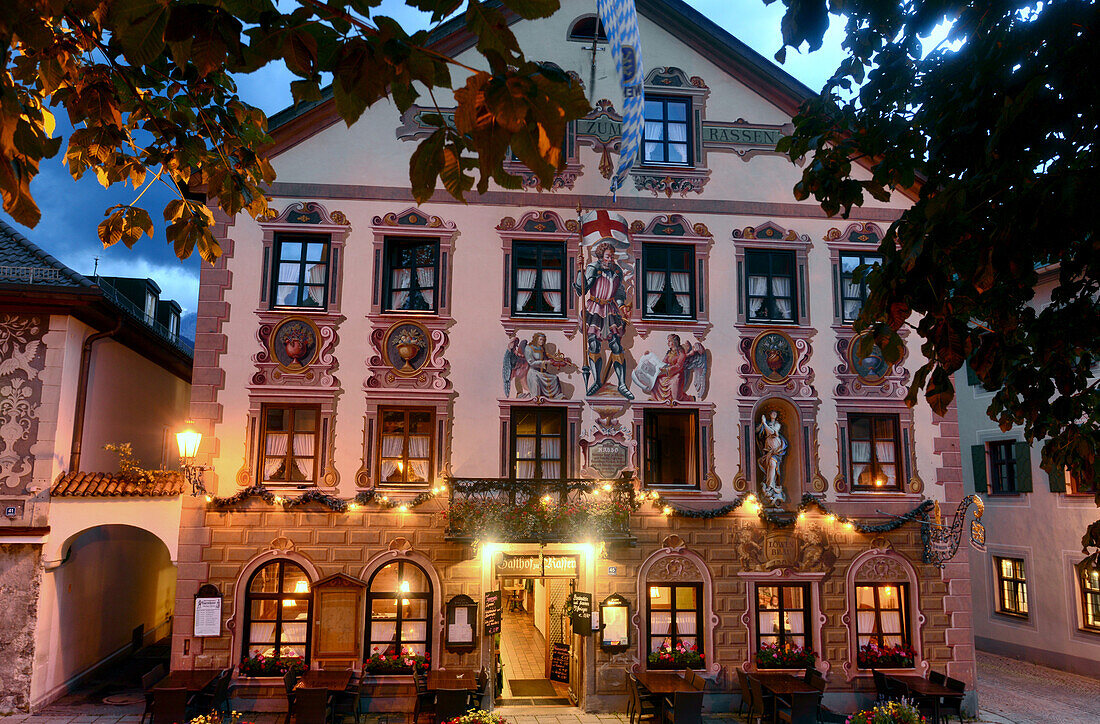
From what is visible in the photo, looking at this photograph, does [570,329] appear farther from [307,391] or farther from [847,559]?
[847,559]

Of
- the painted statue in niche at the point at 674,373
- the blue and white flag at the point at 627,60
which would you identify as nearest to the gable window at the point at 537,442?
the painted statue in niche at the point at 674,373

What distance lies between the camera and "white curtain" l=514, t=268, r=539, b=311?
52.8ft

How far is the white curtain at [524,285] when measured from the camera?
16.1 m

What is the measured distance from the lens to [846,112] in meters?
7.81

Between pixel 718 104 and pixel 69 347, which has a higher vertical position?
pixel 718 104

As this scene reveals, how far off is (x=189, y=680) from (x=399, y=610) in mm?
3695

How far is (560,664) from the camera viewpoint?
16625mm

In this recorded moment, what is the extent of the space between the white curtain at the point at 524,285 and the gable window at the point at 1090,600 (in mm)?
14816

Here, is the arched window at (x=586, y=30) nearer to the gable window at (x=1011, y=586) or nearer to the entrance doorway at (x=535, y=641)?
the entrance doorway at (x=535, y=641)

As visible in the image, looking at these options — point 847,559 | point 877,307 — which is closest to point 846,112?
point 877,307

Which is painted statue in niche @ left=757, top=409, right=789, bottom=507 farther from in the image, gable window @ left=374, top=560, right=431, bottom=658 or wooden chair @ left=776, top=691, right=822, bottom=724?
gable window @ left=374, top=560, right=431, bottom=658

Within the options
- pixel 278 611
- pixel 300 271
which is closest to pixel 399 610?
pixel 278 611

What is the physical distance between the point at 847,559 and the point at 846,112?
10853mm

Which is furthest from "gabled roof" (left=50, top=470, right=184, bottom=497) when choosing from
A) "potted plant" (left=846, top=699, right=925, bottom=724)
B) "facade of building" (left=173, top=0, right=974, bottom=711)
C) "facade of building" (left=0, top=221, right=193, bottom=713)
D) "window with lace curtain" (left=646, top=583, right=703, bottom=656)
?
"potted plant" (left=846, top=699, right=925, bottom=724)
